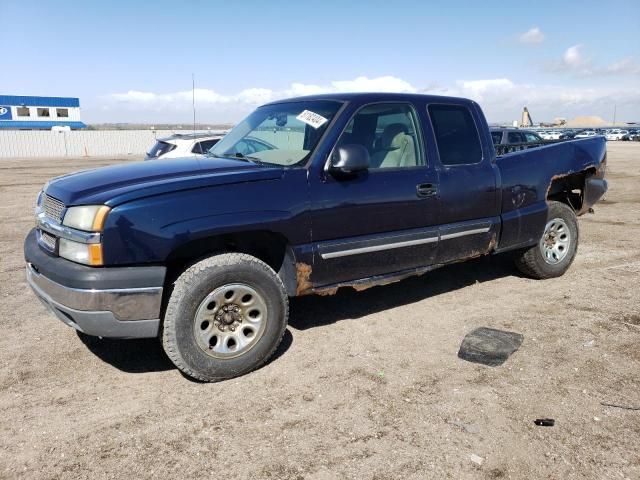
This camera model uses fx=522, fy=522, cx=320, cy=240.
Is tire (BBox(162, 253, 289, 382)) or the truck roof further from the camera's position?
the truck roof

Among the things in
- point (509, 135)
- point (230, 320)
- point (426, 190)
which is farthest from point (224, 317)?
point (509, 135)

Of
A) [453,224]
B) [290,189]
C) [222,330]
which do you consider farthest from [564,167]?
[222,330]

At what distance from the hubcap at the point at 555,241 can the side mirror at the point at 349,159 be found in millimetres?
2868

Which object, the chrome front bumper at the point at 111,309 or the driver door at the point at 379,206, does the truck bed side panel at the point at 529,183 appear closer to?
the driver door at the point at 379,206

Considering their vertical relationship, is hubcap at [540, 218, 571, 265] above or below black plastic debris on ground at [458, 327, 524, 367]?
above

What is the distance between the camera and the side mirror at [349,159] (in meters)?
3.69

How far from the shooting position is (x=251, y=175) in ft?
11.6

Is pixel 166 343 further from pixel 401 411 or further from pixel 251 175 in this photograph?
pixel 401 411

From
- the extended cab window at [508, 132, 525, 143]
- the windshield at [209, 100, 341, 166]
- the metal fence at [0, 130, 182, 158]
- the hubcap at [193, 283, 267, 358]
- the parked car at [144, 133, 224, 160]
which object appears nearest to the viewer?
the hubcap at [193, 283, 267, 358]

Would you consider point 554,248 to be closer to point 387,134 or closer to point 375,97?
point 387,134

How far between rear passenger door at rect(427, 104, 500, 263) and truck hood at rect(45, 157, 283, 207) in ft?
5.21

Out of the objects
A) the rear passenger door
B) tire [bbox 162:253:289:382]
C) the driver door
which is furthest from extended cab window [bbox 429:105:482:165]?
tire [bbox 162:253:289:382]

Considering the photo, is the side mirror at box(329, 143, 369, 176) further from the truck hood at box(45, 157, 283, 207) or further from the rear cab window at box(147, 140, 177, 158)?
the rear cab window at box(147, 140, 177, 158)

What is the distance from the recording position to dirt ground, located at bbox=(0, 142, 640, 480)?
8.73ft
